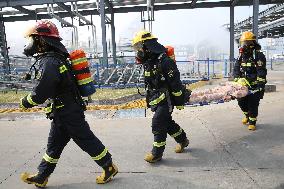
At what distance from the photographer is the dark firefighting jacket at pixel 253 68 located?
5547 millimetres

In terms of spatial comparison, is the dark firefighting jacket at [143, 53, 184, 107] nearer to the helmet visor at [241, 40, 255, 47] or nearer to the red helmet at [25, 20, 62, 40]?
the red helmet at [25, 20, 62, 40]

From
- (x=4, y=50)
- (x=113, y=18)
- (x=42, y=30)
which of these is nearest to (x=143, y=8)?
(x=113, y=18)

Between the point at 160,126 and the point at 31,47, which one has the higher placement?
the point at 31,47

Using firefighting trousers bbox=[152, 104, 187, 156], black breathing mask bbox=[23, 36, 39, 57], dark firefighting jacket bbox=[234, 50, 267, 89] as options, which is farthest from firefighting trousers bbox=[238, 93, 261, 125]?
black breathing mask bbox=[23, 36, 39, 57]

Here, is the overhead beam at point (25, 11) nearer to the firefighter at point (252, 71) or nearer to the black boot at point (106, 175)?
the firefighter at point (252, 71)

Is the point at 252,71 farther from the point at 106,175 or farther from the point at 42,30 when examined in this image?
the point at 42,30

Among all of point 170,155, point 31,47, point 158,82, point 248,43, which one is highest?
point 248,43

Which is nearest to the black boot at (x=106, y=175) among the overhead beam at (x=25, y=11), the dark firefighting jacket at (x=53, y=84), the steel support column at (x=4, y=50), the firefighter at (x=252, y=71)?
the dark firefighting jacket at (x=53, y=84)

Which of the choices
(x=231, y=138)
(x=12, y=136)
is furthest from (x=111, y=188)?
(x=12, y=136)

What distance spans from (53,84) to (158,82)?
1529 mm

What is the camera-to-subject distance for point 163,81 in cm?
410

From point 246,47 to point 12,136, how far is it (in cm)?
494

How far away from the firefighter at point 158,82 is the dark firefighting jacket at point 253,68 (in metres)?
2.11

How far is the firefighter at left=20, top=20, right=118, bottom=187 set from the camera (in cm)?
315
